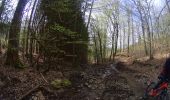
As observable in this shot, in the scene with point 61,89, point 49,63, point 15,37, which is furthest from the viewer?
point 49,63

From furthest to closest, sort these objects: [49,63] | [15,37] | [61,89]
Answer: [49,63], [15,37], [61,89]

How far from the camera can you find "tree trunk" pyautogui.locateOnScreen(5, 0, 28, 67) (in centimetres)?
1471

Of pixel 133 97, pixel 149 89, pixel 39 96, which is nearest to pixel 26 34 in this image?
pixel 39 96

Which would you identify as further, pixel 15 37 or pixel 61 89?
pixel 15 37

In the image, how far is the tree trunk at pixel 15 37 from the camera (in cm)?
1471

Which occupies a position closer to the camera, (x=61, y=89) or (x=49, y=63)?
(x=61, y=89)

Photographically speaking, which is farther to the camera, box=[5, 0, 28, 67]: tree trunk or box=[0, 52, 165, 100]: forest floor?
box=[5, 0, 28, 67]: tree trunk

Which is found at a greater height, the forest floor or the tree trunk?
the tree trunk

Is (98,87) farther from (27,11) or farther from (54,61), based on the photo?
(27,11)

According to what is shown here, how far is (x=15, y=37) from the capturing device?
14594mm

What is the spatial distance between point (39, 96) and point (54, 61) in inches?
245

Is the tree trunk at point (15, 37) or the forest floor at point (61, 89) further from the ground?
the tree trunk at point (15, 37)

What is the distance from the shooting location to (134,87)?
14.6 meters

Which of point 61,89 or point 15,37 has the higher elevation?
point 15,37
